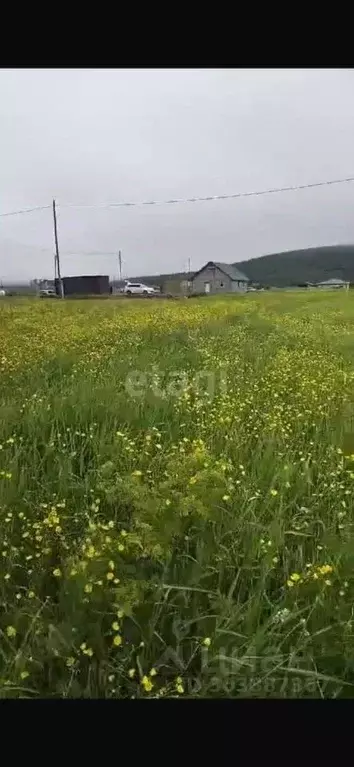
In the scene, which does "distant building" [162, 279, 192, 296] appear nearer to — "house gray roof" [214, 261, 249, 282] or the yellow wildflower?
"house gray roof" [214, 261, 249, 282]

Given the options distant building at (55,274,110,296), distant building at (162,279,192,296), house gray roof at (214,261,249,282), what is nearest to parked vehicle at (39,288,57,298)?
distant building at (55,274,110,296)

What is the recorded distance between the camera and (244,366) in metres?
1.30

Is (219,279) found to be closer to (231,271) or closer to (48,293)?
(231,271)

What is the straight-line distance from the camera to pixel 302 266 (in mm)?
1256

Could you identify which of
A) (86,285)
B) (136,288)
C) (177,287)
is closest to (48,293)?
(86,285)

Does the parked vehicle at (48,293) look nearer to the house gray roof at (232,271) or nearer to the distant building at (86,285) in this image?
the distant building at (86,285)

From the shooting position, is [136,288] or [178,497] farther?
[136,288]

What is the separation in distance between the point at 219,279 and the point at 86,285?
0.36 m

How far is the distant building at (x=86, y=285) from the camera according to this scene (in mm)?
1272

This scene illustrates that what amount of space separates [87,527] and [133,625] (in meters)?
0.23

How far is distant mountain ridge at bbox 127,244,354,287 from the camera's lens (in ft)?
4.00
